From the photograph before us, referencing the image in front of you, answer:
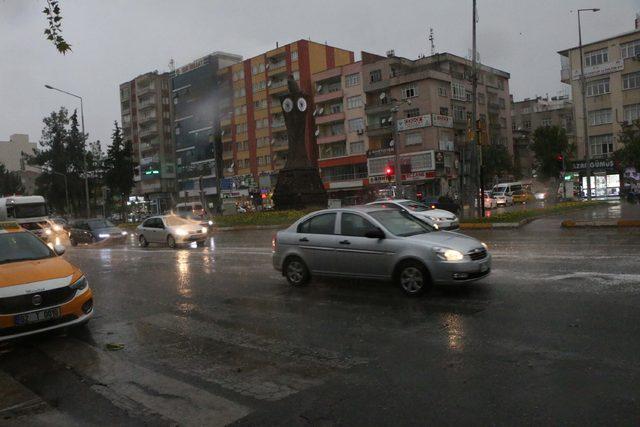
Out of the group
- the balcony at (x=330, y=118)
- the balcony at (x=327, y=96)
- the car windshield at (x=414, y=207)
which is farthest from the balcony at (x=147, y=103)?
the car windshield at (x=414, y=207)

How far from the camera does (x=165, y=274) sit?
12.8 metres

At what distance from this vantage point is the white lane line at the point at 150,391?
4238 mm

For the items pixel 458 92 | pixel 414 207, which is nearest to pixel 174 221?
pixel 414 207

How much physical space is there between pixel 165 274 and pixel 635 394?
34.6ft

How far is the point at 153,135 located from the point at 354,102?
4563 cm

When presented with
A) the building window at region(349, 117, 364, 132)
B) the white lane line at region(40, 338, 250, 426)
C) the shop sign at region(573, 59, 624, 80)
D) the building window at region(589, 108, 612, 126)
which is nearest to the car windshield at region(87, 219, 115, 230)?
the white lane line at region(40, 338, 250, 426)

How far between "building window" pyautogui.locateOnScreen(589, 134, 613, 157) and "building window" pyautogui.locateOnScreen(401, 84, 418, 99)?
58.9ft

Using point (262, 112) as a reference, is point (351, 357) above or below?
below

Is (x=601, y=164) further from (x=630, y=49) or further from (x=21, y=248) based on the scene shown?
(x=21, y=248)

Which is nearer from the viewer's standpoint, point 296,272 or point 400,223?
point 400,223

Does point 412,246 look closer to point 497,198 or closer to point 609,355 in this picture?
point 609,355

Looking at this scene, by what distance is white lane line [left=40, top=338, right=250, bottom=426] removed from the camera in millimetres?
4238

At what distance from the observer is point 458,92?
60.5 metres

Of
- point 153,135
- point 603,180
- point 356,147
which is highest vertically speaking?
point 153,135
